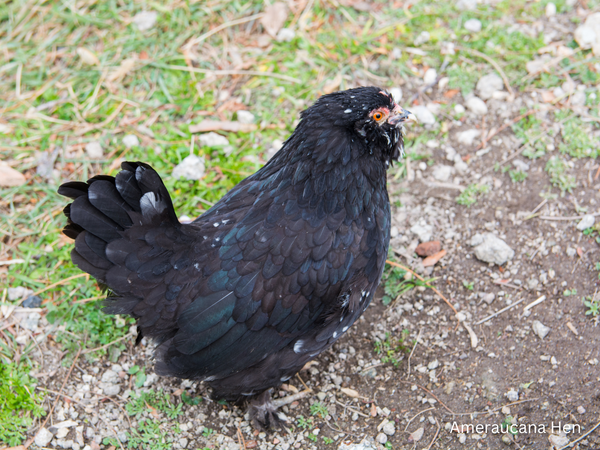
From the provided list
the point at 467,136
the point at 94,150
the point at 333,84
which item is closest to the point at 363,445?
the point at 467,136

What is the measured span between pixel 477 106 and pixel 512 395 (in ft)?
9.02

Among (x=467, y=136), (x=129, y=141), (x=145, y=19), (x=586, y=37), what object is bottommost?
(x=467, y=136)

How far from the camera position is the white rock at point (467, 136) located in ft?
15.1

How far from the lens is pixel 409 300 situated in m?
3.92

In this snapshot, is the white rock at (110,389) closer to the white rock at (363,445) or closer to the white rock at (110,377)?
the white rock at (110,377)

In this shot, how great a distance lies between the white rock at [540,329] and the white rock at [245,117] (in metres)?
3.12

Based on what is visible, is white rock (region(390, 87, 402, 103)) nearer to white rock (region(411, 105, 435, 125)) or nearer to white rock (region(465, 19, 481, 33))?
white rock (region(411, 105, 435, 125))

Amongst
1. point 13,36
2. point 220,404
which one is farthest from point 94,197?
point 13,36

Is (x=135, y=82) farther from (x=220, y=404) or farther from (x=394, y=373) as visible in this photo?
(x=394, y=373)

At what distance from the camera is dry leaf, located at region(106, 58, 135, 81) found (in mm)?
5262

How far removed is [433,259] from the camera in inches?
160

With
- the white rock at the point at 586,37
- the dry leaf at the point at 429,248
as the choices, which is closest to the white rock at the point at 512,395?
the dry leaf at the point at 429,248

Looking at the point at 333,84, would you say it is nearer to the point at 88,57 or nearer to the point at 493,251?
the point at 493,251

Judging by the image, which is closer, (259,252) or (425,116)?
(259,252)
